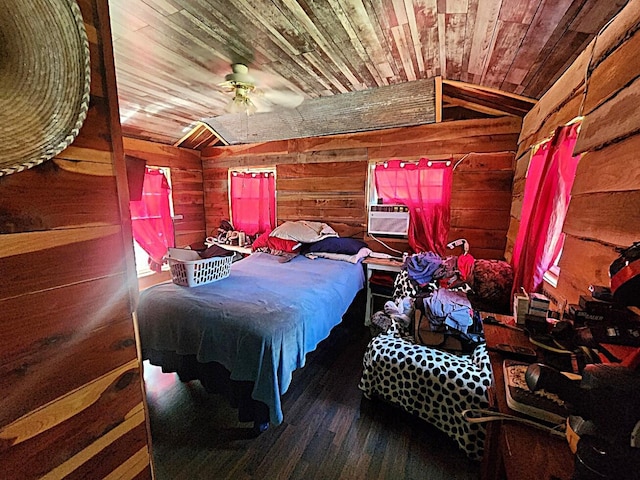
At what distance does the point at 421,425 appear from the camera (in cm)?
181

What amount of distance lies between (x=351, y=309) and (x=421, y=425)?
1459 millimetres

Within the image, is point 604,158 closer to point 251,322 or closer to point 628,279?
point 628,279

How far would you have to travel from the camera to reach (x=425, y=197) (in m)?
Answer: 3.03

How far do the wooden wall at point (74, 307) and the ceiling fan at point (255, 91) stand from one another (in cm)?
151

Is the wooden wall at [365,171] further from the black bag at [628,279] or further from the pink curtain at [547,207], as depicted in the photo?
the black bag at [628,279]

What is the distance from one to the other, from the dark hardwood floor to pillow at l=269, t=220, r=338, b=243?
164 centimetres

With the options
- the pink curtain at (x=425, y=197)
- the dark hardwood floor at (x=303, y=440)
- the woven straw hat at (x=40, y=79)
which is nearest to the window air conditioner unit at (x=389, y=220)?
the pink curtain at (x=425, y=197)

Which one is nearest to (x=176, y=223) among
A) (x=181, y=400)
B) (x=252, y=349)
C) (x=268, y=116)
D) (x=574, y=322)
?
(x=268, y=116)

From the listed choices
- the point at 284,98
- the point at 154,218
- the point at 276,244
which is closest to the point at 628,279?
the point at 284,98

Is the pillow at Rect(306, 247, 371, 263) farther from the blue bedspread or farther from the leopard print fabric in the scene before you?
the leopard print fabric

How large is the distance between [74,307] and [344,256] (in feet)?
8.33

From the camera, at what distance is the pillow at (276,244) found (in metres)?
3.34

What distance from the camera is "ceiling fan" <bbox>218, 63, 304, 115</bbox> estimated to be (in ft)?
6.89

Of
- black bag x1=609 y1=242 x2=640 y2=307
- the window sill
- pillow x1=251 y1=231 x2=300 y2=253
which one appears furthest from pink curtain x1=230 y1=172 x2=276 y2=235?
black bag x1=609 y1=242 x2=640 y2=307
